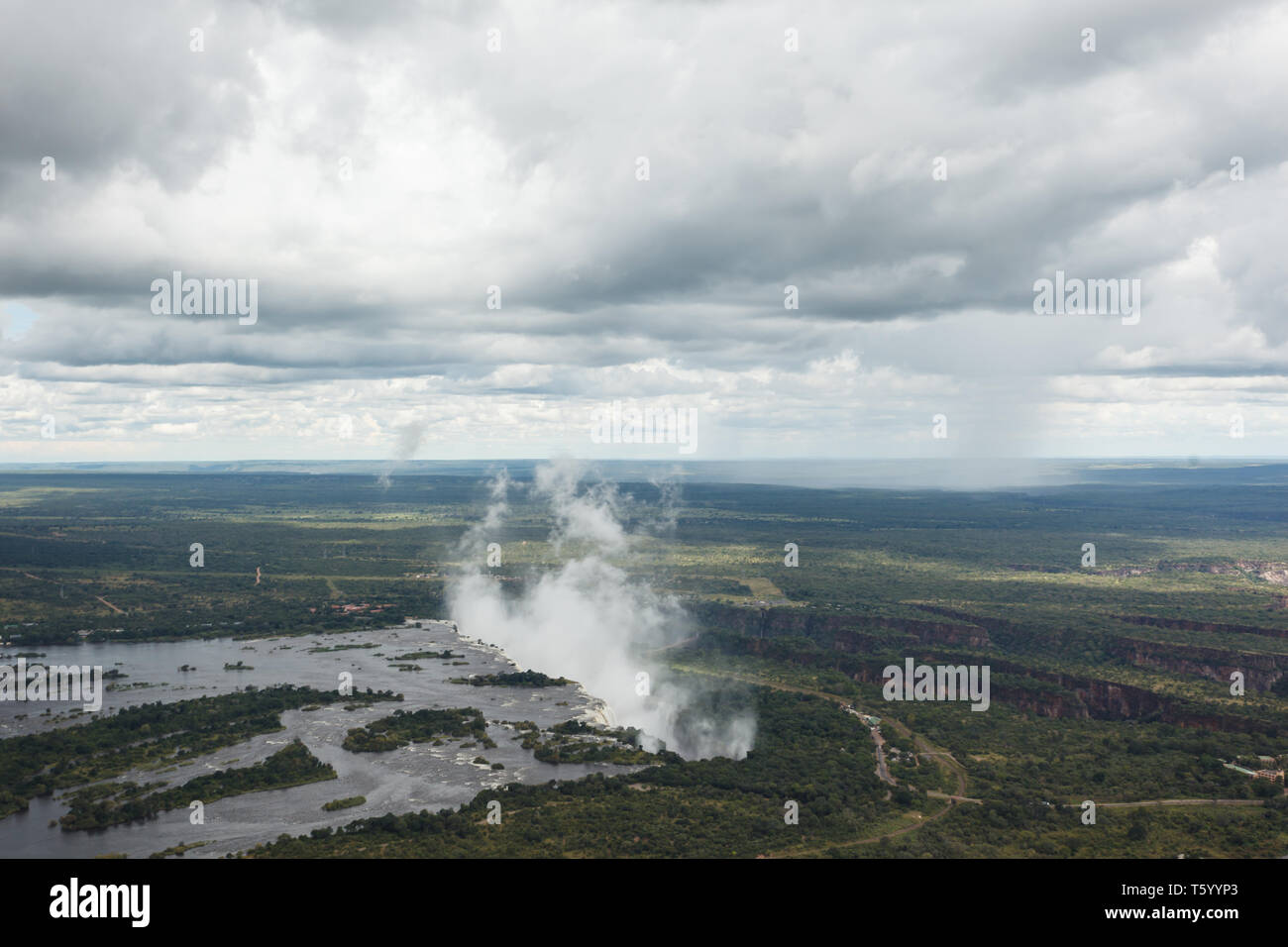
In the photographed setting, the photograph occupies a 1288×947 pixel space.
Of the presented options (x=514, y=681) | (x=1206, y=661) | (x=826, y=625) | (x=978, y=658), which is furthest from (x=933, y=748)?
(x=826, y=625)

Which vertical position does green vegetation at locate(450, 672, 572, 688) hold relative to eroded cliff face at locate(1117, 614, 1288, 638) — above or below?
below

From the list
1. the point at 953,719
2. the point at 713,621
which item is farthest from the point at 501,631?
the point at 953,719

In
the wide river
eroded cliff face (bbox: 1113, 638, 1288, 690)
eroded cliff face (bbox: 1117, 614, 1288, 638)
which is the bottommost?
the wide river

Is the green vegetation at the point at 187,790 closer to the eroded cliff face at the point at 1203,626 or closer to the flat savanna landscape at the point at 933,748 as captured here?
the flat savanna landscape at the point at 933,748

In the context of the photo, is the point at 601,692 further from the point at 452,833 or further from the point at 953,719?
the point at 452,833

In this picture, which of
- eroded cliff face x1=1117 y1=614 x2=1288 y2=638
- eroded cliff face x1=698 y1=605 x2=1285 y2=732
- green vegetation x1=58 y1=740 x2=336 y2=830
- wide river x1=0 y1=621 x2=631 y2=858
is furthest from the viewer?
eroded cliff face x1=1117 y1=614 x2=1288 y2=638

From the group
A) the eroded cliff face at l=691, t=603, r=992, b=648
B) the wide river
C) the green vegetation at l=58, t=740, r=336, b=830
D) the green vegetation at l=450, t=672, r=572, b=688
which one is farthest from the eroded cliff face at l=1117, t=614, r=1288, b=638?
the green vegetation at l=58, t=740, r=336, b=830

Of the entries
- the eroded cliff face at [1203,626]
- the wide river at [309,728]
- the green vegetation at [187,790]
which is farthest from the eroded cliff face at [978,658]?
the green vegetation at [187,790]

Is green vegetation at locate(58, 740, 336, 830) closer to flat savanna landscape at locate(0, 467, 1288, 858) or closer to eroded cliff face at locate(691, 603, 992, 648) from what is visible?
flat savanna landscape at locate(0, 467, 1288, 858)
